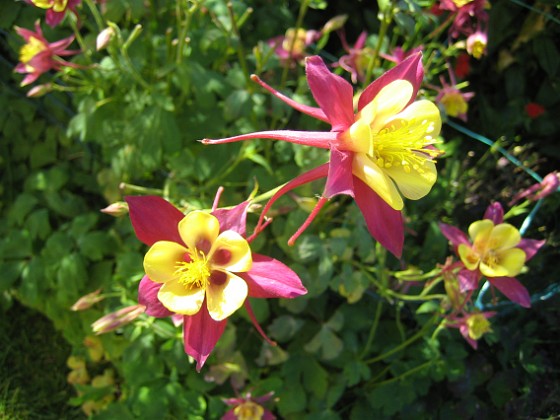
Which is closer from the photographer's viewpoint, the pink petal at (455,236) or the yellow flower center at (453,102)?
the pink petal at (455,236)

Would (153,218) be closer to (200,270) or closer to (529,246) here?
(200,270)

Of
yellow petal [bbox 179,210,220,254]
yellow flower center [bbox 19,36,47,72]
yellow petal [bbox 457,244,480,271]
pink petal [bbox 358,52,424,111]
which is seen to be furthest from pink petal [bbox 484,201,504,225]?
yellow flower center [bbox 19,36,47,72]

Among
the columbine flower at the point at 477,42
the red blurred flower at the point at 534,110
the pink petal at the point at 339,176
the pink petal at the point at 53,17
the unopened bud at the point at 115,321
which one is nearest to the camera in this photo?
the pink petal at the point at 339,176

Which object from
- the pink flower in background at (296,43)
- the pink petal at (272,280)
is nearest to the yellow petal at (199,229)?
the pink petal at (272,280)

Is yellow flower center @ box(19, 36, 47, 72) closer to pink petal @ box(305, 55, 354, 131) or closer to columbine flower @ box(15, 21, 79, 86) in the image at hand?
columbine flower @ box(15, 21, 79, 86)

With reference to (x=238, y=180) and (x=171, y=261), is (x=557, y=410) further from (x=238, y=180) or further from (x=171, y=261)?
(x=171, y=261)

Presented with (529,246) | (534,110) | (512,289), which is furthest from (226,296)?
(534,110)

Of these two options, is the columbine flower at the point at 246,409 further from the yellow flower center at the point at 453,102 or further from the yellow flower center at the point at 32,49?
the yellow flower center at the point at 32,49
